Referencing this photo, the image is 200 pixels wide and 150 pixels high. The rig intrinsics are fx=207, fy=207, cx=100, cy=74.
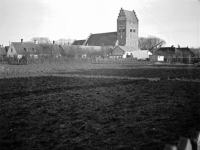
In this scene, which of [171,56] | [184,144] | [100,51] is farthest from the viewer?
[100,51]

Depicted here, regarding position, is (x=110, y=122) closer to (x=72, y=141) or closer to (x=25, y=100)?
(x=72, y=141)

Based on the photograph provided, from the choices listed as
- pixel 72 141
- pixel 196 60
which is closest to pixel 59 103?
pixel 72 141

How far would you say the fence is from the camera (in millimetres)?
1820

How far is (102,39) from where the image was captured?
95062mm

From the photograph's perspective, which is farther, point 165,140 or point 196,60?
point 196,60

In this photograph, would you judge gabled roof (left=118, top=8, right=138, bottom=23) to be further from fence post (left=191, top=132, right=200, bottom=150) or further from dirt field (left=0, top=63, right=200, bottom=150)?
fence post (left=191, top=132, right=200, bottom=150)

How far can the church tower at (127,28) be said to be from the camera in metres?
83.1

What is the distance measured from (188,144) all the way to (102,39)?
94579 millimetres

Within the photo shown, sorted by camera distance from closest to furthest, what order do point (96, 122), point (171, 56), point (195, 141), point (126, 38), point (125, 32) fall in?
point (195, 141) → point (96, 122) → point (171, 56) → point (125, 32) → point (126, 38)

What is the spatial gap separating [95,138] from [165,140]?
1.45m

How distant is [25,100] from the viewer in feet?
27.0

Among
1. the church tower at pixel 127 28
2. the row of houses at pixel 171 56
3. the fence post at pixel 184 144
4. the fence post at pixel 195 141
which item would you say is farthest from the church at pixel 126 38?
the fence post at pixel 184 144

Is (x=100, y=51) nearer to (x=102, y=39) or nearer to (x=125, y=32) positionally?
(x=125, y=32)

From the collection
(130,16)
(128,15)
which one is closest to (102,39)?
(130,16)
